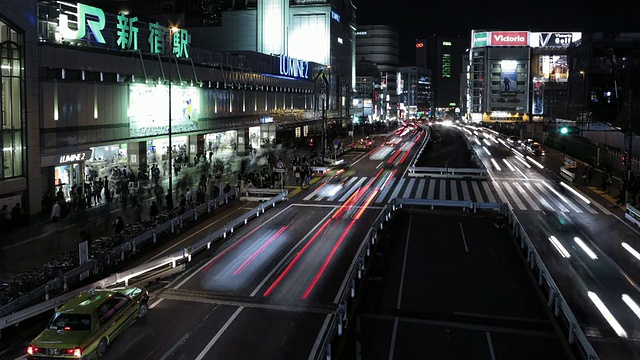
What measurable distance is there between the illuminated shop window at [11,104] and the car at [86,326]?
55.1 feet

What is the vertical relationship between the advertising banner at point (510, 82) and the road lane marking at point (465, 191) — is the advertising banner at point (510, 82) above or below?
above

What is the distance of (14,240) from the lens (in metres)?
25.4

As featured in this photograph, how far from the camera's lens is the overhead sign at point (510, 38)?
180 m

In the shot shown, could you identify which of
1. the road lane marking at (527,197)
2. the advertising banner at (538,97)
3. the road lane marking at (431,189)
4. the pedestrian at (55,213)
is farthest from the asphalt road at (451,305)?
the advertising banner at (538,97)

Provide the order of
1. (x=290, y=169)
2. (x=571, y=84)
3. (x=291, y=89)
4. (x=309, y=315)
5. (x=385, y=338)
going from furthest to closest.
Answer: (x=571, y=84) < (x=291, y=89) < (x=290, y=169) < (x=309, y=315) < (x=385, y=338)

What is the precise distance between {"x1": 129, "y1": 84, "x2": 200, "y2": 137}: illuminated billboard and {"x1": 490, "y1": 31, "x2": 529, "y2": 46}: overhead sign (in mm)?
153460

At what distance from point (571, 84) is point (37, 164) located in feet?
284

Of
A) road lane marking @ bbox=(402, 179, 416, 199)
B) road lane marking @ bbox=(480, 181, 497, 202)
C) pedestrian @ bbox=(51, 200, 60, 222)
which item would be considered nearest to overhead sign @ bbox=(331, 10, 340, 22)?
road lane marking @ bbox=(402, 179, 416, 199)

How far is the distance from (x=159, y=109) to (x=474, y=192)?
25.6m

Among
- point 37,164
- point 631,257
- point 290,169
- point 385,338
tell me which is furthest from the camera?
point 290,169

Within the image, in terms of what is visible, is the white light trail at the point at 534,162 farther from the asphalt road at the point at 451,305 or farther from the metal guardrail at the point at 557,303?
the metal guardrail at the point at 557,303

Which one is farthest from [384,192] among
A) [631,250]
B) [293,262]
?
[293,262]

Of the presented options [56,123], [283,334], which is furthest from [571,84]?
[283,334]

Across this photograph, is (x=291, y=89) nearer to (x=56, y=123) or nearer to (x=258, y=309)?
(x=56, y=123)
